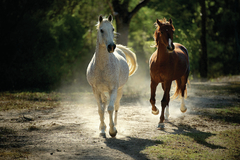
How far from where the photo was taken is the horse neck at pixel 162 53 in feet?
23.1

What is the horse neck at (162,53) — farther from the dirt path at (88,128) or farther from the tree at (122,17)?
the tree at (122,17)

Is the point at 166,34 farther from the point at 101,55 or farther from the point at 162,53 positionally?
the point at 101,55

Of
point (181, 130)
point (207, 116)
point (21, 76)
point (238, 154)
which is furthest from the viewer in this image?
point (21, 76)

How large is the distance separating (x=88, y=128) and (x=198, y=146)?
104 inches

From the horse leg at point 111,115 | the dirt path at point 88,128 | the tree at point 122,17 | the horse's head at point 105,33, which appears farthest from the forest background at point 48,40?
the horse leg at point 111,115

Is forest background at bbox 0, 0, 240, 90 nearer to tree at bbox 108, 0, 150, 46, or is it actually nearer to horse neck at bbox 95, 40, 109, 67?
tree at bbox 108, 0, 150, 46

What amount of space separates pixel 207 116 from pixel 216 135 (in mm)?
2130

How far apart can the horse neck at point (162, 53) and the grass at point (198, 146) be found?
2007mm

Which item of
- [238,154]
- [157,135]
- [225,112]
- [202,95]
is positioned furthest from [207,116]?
[202,95]

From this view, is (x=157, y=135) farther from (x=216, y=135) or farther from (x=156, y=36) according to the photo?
(x=156, y=36)

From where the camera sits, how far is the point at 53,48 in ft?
50.9

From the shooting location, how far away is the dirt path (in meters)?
4.92

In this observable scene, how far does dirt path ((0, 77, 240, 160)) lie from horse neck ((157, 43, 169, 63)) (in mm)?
1726

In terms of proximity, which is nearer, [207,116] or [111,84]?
[111,84]
